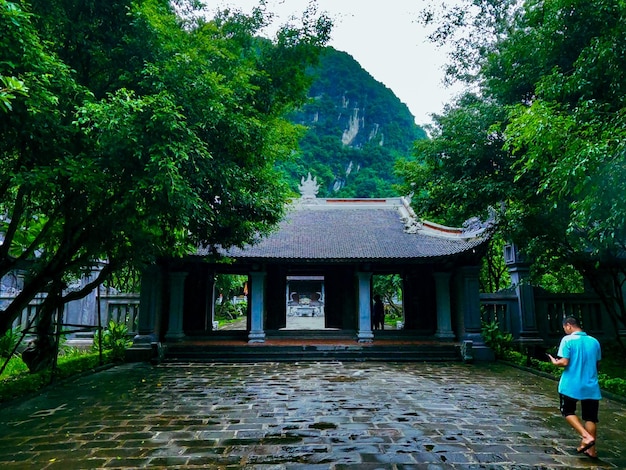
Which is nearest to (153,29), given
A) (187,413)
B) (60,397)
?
(187,413)

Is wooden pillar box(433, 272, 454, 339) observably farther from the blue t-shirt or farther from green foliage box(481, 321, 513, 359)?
the blue t-shirt

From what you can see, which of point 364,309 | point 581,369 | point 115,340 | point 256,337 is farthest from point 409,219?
point 581,369

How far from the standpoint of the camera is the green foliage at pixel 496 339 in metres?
12.0

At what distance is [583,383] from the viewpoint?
13.6 ft

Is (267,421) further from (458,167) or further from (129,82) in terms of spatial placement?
(458,167)

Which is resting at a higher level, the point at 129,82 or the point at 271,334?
the point at 129,82

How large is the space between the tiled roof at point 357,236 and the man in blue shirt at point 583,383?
6.87 metres

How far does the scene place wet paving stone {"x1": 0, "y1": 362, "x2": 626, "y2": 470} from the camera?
4.15 m

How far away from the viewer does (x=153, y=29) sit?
5.74 meters

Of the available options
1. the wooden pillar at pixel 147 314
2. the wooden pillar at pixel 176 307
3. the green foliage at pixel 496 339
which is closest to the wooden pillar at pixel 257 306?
the wooden pillar at pixel 176 307

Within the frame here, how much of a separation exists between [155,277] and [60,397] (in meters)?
5.28

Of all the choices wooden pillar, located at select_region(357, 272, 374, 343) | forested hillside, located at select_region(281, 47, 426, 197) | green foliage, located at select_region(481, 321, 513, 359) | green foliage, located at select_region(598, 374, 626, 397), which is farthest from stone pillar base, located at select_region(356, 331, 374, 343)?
forested hillside, located at select_region(281, 47, 426, 197)

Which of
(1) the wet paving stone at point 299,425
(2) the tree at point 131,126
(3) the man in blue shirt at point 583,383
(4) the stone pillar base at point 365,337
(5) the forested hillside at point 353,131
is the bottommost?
(1) the wet paving stone at point 299,425

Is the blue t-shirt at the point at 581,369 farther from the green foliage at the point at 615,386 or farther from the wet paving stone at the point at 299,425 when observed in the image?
the green foliage at the point at 615,386
